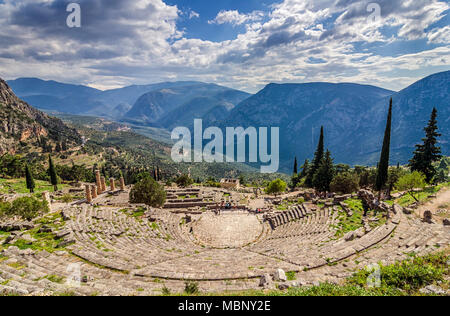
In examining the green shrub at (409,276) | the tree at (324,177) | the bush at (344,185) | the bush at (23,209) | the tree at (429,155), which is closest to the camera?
the green shrub at (409,276)

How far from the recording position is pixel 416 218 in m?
20.3

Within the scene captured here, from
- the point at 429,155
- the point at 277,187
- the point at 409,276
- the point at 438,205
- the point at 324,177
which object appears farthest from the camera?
the point at 277,187

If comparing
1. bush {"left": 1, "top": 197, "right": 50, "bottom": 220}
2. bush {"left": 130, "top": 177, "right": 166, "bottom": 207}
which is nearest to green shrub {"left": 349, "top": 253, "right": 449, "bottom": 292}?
bush {"left": 130, "top": 177, "right": 166, "bottom": 207}

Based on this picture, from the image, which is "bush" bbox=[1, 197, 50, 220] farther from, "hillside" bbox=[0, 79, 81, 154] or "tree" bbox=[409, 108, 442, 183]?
"hillside" bbox=[0, 79, 81, 154]

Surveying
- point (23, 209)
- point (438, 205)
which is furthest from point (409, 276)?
point (23, 209)

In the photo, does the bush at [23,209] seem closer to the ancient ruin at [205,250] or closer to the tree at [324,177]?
the ancient ruin at [205,250]

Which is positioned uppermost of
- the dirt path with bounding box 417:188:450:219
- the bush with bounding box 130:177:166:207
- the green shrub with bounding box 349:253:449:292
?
the green shrub with bounding box 349:253:449:292

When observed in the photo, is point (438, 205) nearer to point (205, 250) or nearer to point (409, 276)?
point (409, 276)

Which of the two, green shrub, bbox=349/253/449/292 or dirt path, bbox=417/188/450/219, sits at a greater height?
green shrub, bbox=349/253/449/292

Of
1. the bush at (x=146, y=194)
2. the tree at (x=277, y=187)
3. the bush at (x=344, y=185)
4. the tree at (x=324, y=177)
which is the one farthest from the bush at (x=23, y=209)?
the tree at (x=324, y=177)

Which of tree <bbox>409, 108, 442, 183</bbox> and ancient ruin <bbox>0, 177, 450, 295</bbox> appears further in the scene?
tree <bbox>409, 108, 442, 183</bbox>

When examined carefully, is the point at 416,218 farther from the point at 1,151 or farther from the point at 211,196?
the point at 1,151
